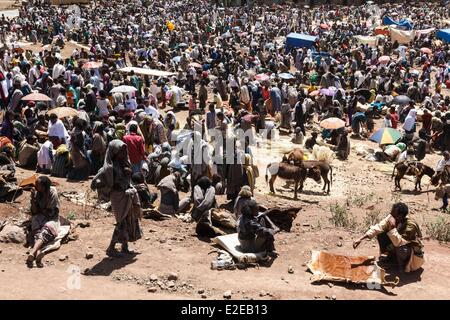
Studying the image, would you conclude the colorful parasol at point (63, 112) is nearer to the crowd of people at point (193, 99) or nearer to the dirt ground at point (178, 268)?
the crowd of people at point (193, 99)

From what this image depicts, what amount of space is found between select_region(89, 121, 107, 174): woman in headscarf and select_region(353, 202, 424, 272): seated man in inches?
197

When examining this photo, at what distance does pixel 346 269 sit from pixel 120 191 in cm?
282

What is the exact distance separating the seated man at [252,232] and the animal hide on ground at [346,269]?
2.01 feet

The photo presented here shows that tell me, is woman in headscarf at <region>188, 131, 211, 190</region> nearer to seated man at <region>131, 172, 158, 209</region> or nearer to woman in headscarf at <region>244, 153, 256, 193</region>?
woman in headscarf at <region>244, 153, 256, 193</region>

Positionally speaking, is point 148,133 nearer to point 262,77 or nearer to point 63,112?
point 63,112

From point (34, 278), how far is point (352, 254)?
3.99 metres

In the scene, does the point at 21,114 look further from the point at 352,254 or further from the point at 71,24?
the point at 71,24

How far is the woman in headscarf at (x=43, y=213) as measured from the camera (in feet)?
21.4

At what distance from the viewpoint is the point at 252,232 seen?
696cm

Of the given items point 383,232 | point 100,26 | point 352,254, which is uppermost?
point 100,26

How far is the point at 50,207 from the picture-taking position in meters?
6.70

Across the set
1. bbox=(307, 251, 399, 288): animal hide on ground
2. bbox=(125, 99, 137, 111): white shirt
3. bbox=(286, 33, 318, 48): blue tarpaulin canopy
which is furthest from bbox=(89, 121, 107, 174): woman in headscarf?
bbox=(286, 33, 318, 48): blue tarpaulin canopy

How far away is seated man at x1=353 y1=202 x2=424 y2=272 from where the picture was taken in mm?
6637

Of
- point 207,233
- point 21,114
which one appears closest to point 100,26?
point 21,114
